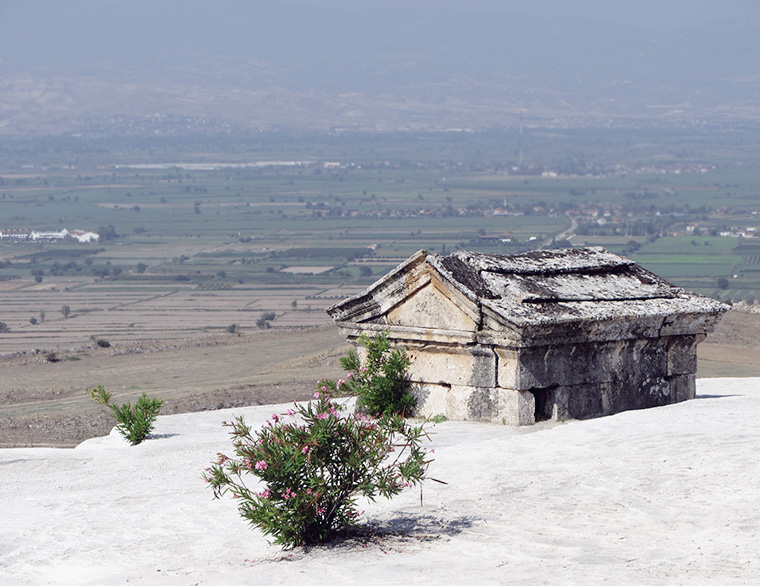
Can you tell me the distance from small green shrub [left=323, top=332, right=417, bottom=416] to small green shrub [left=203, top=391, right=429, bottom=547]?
14.1 feet

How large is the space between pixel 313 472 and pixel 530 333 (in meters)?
4.29

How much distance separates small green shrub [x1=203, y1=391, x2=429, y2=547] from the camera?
27.5ft

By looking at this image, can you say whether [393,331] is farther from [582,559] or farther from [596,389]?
[582,559]

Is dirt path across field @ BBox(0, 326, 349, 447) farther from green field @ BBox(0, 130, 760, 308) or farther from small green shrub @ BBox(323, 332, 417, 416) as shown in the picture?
green field @ BBox(0, 130, 760, 308)

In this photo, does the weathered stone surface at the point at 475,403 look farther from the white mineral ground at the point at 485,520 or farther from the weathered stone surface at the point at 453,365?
the white mineral ground at the point at 485,520

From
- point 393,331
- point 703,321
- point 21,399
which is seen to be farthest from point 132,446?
point 21,399

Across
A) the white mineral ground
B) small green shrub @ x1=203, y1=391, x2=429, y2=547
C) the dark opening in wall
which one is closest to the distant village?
the dark opening in wall

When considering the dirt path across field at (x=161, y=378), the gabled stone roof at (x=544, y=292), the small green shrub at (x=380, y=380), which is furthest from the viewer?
the dirt path across field at (x=161, y=378)

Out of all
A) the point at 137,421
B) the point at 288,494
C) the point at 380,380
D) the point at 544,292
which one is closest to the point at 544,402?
the point at 544,292

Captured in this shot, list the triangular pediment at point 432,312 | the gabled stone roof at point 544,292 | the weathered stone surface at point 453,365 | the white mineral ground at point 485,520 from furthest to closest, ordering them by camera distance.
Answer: the triangular pediment at point 432,312 → the weathered stone surface at point 453,365 → the gabled stone roof at point 544,292 → the white mineral ground at point 485,520

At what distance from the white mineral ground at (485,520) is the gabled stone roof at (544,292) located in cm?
119

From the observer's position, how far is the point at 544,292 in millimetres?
13070

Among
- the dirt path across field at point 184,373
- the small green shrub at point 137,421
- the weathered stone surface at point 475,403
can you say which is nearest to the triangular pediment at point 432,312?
the weathered stone surface at point 475,403

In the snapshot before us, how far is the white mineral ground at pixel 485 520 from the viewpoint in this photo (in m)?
7.91
